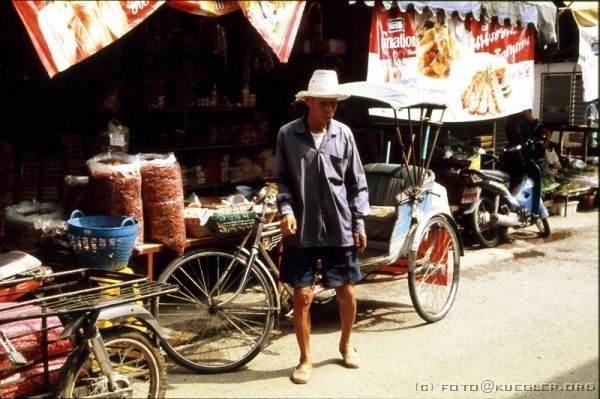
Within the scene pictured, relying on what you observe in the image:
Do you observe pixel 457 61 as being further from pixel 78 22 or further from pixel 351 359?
pixel 78 22

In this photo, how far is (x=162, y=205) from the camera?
543cm

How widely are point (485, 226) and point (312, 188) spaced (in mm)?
5132

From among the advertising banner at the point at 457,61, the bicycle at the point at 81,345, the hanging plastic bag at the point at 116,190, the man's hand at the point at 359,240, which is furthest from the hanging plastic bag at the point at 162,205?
the advertising banner at the point at 457,61

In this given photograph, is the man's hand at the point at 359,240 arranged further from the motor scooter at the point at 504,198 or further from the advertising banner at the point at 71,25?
the motor scooter at the point at 504,198

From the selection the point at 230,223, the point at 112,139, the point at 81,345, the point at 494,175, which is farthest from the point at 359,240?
the point at 494,175

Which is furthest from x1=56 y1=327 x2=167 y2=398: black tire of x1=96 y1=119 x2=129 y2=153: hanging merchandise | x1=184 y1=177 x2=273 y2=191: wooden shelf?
x1=184 y1=177 x2=273 y2=191: wooden shelf

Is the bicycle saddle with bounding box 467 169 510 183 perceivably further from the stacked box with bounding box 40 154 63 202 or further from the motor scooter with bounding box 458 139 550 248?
the stacked box with bounding box 40 154 63 202

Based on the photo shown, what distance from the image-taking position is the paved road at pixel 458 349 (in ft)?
15.4

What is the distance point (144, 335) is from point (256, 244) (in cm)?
127

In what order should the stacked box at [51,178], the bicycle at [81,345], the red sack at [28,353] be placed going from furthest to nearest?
1. the stacked box at [51,178]
2. the red sack at [28,353]
3. the bicycle at [81,345]

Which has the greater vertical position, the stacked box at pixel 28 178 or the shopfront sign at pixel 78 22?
the shopfront sign at pixel 78 22

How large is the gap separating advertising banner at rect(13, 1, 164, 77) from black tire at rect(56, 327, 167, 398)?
190 cm

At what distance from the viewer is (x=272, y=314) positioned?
5059 mm

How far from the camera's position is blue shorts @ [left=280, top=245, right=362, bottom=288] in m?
4.75
